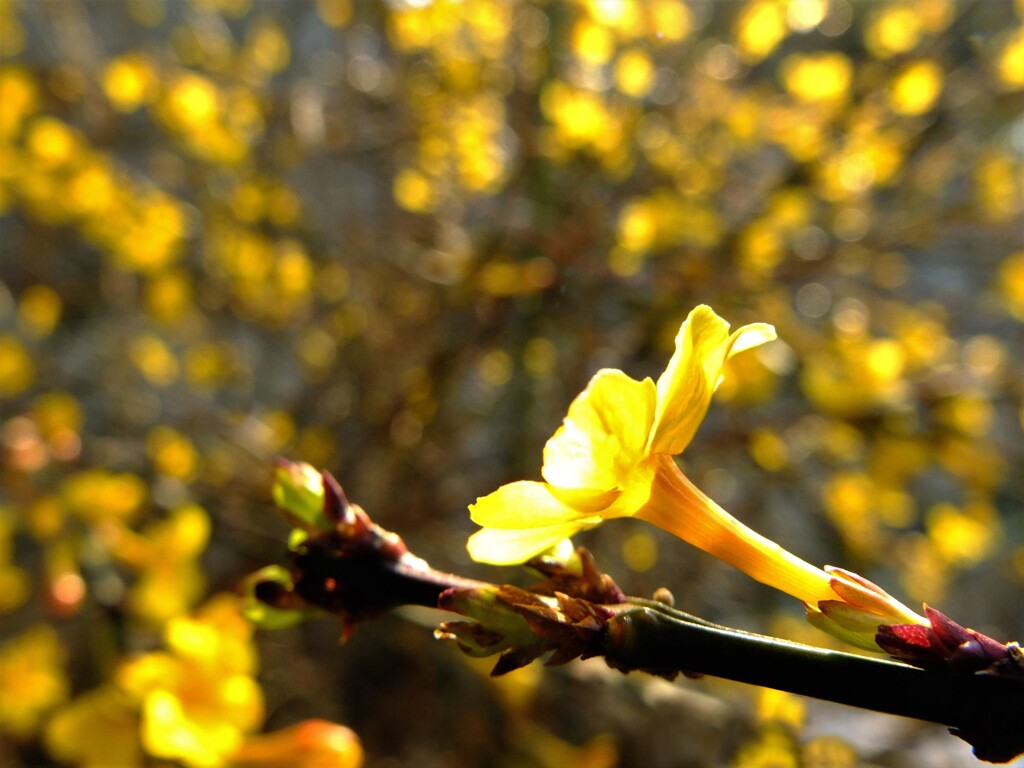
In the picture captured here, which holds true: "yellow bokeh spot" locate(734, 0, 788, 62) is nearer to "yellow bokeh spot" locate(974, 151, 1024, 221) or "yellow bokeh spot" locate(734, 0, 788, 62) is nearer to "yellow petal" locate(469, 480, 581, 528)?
"yellow bokeh spot" locate(974, 151, 1024, 221)

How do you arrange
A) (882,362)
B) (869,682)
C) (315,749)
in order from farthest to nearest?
(882,362) < (315,749) < (869,682)

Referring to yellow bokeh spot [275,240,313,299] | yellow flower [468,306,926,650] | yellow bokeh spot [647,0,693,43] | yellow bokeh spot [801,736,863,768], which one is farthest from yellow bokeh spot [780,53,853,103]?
yellow flower [468,306,926,650]

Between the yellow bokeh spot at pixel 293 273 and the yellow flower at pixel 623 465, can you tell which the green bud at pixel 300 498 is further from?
the yellow bokeh spot at pixel 293 273

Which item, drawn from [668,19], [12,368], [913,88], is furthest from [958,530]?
[12,368]

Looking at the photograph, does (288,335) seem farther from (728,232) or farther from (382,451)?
(728,232)

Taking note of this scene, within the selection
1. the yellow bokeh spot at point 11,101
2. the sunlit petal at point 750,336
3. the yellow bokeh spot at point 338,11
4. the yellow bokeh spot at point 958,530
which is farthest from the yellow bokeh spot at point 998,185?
the yellow bokeh spot at point 11,101

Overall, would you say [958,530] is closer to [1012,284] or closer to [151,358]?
[1012,284]
